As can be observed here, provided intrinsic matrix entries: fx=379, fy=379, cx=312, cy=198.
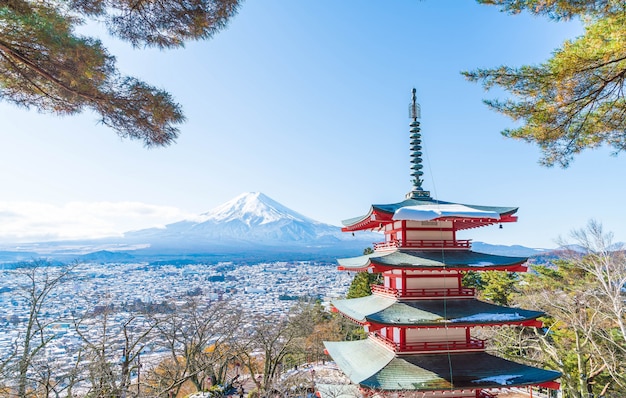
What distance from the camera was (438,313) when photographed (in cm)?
852

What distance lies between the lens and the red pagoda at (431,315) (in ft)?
26.2

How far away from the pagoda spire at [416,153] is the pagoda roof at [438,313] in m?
2.85

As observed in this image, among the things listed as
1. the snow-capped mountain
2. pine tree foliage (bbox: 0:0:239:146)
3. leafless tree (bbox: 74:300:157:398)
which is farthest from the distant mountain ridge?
pine tree foliage (bbox: 0:0:239:146)

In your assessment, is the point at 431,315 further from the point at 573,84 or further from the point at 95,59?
the point at 95,59

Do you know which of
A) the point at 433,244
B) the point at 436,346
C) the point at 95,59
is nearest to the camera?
the point at 95,59

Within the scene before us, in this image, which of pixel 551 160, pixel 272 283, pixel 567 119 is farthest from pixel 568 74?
pixel 272 283

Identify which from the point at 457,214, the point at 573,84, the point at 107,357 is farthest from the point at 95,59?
the point at 107,357

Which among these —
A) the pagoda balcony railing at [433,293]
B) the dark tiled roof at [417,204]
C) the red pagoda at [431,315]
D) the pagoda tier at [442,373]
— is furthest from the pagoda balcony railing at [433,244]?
the pagoda tier at [442,373]

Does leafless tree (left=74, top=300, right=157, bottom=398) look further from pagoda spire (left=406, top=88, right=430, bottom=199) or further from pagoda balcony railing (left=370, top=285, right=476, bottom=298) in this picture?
pagoda spire (left=406, top=88, right=430, bottom=199)

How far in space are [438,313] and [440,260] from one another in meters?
1.18

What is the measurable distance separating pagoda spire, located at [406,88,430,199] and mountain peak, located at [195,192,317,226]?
149681 millimetres

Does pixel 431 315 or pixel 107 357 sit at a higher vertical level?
pixel 431 315

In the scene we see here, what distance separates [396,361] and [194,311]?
12.6 m

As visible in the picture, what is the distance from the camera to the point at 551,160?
5852 mm
